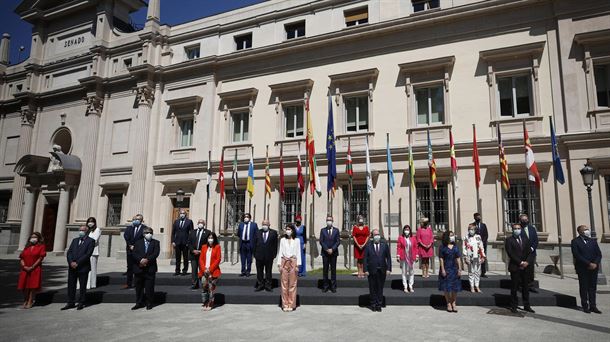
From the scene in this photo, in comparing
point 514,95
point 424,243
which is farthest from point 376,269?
point 514,95

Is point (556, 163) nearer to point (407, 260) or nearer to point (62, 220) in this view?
point (407, 260)

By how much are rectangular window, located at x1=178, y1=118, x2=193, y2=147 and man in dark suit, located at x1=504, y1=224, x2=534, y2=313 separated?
16766 mm

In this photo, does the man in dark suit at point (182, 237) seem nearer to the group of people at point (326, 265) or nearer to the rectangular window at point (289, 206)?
the group of people at point (326, 265)

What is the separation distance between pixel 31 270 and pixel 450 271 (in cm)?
954

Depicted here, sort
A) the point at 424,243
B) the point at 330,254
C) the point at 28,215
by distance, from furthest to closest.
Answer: the point at 28,215 → the point at 424,243 → the point at 330,254

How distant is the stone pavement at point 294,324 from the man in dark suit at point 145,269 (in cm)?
39

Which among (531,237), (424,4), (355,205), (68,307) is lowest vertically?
(68,307)

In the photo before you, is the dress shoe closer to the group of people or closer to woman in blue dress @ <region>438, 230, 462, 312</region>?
the group of people

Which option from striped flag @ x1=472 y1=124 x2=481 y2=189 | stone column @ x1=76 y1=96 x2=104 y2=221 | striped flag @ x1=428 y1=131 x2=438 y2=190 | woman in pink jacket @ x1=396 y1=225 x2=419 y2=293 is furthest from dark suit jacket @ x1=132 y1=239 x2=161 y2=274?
stone column @ x1=76 y1=96 x2=104 y2=221

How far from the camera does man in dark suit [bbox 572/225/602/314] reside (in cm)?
848

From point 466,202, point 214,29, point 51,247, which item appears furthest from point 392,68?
point 51,247

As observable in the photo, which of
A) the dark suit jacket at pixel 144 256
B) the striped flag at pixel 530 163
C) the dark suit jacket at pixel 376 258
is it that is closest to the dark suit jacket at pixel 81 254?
the dark suit jacket at pixel 144 256

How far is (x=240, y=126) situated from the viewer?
20.1 meters

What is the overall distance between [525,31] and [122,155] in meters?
20.8
